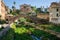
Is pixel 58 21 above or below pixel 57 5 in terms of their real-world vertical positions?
below

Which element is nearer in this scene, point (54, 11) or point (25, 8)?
point (54, 11)

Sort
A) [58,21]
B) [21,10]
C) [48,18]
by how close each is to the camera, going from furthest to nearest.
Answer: [21,10], [48,18], [58,21]

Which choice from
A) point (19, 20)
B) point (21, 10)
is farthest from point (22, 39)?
point (21, 10)

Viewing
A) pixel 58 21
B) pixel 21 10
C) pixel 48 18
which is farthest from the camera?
pixel 21 10

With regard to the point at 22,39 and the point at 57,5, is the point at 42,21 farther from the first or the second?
the point at 22,39

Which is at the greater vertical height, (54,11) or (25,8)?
(54,11)

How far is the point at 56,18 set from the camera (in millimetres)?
59781

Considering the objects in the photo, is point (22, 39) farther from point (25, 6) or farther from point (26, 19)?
point (25, 6)

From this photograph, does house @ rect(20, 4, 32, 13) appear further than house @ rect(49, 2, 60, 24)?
Yes

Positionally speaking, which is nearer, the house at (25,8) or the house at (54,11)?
the house at (54,11)

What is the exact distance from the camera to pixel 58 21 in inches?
2265

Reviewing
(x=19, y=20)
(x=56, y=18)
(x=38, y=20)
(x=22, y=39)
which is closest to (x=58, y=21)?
(x=56, y=18)

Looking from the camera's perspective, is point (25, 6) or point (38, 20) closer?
point (38, 20)

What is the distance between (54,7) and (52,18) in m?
3.71
